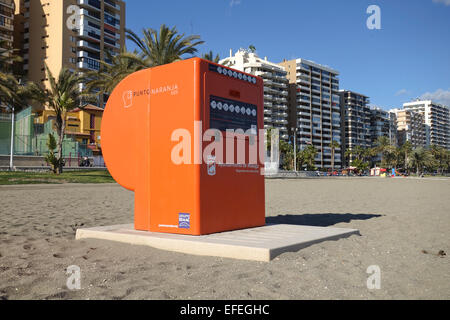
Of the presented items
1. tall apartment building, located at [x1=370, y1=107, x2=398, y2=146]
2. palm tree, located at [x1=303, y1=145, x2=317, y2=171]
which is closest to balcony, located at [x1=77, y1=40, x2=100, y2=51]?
palm tree, located at [x1=303, y1=145, x2=317, y2=171]

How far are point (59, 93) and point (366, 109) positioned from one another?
137696 millimetres

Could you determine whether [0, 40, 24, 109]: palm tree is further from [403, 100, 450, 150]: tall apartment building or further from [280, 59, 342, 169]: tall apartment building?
[403, 100, 450, 150]: tall apartment building

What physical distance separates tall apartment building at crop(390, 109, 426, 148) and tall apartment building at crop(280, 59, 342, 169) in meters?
59.1

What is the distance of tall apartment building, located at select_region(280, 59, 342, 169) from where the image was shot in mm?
114688

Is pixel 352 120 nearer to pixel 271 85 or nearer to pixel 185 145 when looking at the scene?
pixel 271 85

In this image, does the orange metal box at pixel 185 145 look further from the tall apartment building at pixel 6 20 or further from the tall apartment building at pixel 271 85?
the tall apartment building at pixel 271 85

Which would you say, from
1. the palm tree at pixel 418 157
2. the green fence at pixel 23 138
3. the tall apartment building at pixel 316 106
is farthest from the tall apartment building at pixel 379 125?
the green fence at pixel 23 138

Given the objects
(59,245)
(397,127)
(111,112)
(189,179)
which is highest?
(397,127)

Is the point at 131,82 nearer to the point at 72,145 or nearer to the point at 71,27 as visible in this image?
the point at 72,145

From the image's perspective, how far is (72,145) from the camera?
125ft

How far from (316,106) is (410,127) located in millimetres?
76870
